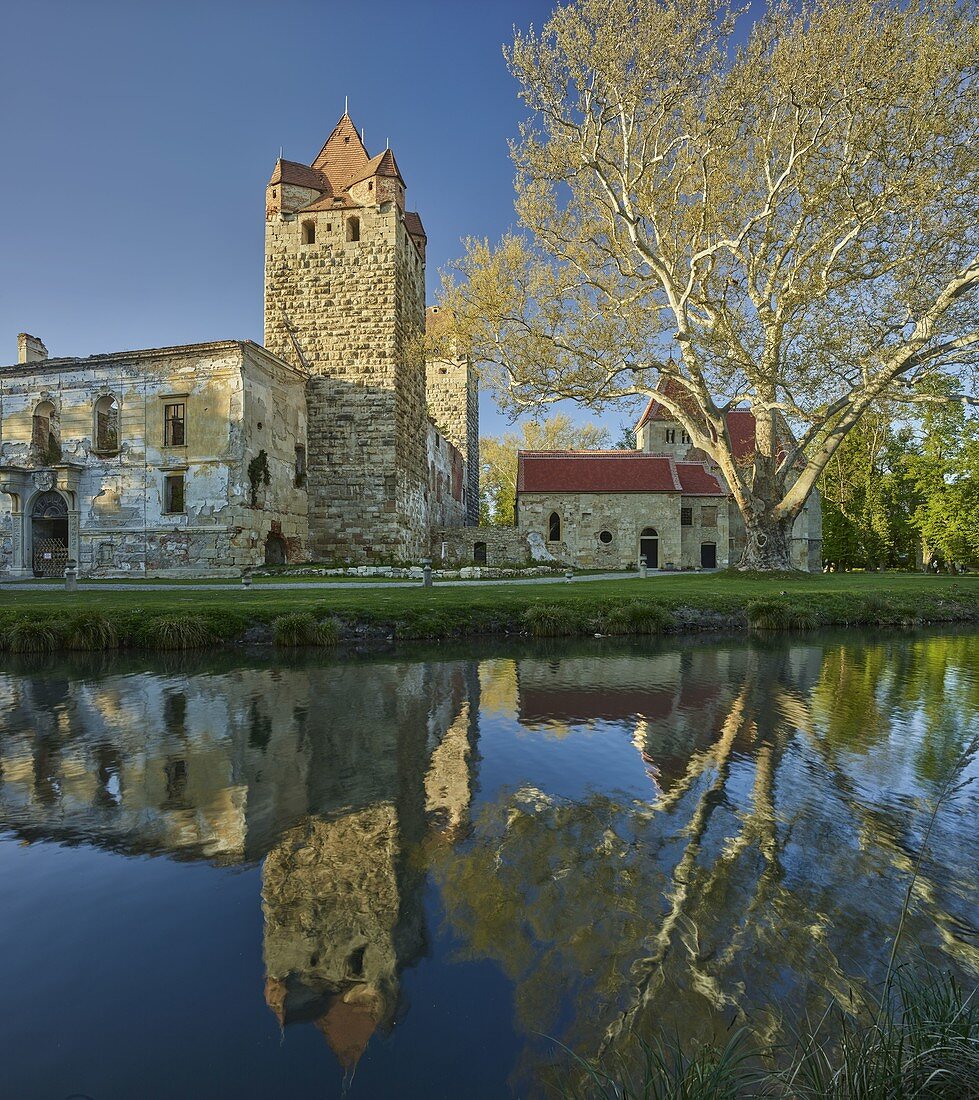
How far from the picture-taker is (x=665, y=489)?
36.0 metres

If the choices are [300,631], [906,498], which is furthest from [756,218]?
[906,498]

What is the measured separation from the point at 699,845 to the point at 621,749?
1853mm

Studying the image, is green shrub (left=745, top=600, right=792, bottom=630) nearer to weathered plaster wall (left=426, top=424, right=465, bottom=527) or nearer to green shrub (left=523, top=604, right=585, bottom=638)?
green shrub (left=523, top=604, right=585, bottom=638)

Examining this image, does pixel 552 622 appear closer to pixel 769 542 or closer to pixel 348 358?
pixel 769 542

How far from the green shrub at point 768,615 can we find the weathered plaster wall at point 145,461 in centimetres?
1583

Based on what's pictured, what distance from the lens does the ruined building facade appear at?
70.3ft

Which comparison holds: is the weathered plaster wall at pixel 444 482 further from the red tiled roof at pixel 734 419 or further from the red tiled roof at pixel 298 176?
the red tiled roof at pixel 734 419

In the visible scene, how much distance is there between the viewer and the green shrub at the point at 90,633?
1056 centimetres

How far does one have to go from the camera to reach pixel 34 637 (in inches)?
410

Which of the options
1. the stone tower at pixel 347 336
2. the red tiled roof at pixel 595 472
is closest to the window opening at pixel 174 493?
the stone tower at pixel 347 336

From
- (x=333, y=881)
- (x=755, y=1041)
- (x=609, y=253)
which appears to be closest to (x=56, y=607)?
(x=333, y=881)

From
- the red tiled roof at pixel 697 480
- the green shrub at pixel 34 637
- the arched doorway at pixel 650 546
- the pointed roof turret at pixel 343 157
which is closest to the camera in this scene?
the green shrub at pixel 34 637

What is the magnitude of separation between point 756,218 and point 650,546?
22565 millimetres

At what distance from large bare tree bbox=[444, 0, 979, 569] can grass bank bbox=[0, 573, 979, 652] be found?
5485 mm
